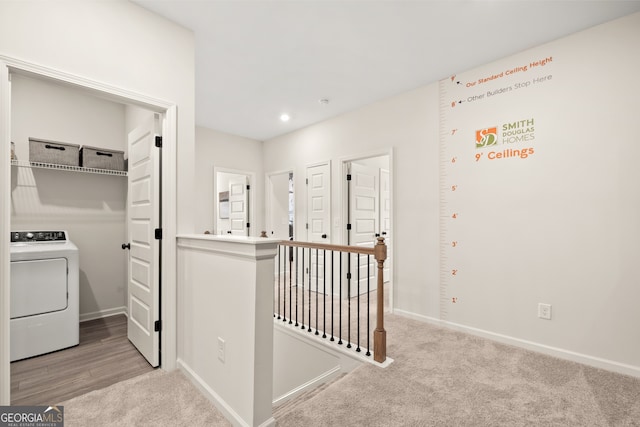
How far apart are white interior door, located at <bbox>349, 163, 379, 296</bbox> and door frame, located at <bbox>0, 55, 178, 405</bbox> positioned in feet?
8.40

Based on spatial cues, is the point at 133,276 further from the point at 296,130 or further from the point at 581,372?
the point at 581,372

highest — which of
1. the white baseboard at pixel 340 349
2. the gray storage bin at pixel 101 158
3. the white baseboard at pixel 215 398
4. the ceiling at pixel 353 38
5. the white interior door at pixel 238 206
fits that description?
the ceiling at pixel 353 38

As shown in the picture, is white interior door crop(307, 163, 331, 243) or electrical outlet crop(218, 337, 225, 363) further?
white interior door crop(307, 163, 331, 243)

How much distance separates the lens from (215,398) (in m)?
1.76

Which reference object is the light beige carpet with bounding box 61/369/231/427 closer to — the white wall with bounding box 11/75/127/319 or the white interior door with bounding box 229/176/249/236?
the white wall with bounding box 11/75/127/319

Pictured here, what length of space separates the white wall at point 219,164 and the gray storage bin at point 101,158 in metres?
1.36

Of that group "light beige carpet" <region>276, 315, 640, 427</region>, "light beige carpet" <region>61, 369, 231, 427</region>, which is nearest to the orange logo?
"light beige carpet" <region>276, 315, 640, 427</region>

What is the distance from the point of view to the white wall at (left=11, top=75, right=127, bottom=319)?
2994mm

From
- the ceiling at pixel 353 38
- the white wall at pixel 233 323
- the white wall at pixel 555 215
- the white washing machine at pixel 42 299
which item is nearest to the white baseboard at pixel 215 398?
the white wall at pixel 233 323

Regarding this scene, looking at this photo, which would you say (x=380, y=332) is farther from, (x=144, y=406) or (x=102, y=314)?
(x=102, y=314)

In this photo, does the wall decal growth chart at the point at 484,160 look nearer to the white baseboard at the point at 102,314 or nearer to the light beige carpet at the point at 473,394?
the light beige carpet at the point at 473,394

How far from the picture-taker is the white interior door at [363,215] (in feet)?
13.9

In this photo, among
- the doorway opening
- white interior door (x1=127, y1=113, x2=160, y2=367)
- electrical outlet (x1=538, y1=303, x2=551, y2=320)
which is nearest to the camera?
white interior door (x1=127, y1=113, x2=160, y2=367)

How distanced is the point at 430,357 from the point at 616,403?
44.1 inches
